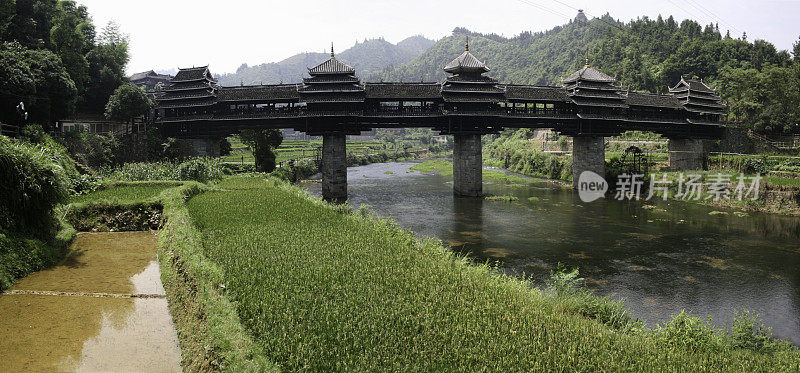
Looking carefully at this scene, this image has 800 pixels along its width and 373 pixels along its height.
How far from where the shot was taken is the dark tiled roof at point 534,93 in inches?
1494

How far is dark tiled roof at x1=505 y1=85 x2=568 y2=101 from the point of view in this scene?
124 feet

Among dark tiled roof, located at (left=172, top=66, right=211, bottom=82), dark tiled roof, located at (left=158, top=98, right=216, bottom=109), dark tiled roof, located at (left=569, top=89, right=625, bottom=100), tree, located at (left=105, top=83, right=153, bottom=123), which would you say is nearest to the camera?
dark tiled roof, located at (left=158, top=98, right=216, bottom=109)

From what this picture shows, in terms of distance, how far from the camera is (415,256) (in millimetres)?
12359

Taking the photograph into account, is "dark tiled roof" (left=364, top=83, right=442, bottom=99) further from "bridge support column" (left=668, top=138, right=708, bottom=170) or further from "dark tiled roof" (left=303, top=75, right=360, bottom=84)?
"bridge support column" (left=668, top=138, right=708, bottom=170)

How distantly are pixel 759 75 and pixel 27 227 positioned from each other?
69.6 meters

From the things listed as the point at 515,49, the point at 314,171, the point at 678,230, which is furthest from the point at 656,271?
the point at 515,49

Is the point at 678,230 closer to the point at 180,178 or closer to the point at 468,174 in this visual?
the point at 468,174

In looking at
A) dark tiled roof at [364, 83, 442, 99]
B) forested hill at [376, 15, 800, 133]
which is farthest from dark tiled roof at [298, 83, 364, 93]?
forested hill at [376, 15, 800, 133]

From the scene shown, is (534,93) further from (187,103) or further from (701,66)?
(701,66)

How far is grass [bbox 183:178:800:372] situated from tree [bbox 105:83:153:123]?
3015 cm

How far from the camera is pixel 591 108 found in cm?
4000

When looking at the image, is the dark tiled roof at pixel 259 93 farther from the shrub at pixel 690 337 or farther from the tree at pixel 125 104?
the shrub at pixel 690 337

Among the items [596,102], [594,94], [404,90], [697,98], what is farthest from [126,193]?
[697,98]

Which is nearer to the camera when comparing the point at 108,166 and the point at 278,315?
the point at 278,315
